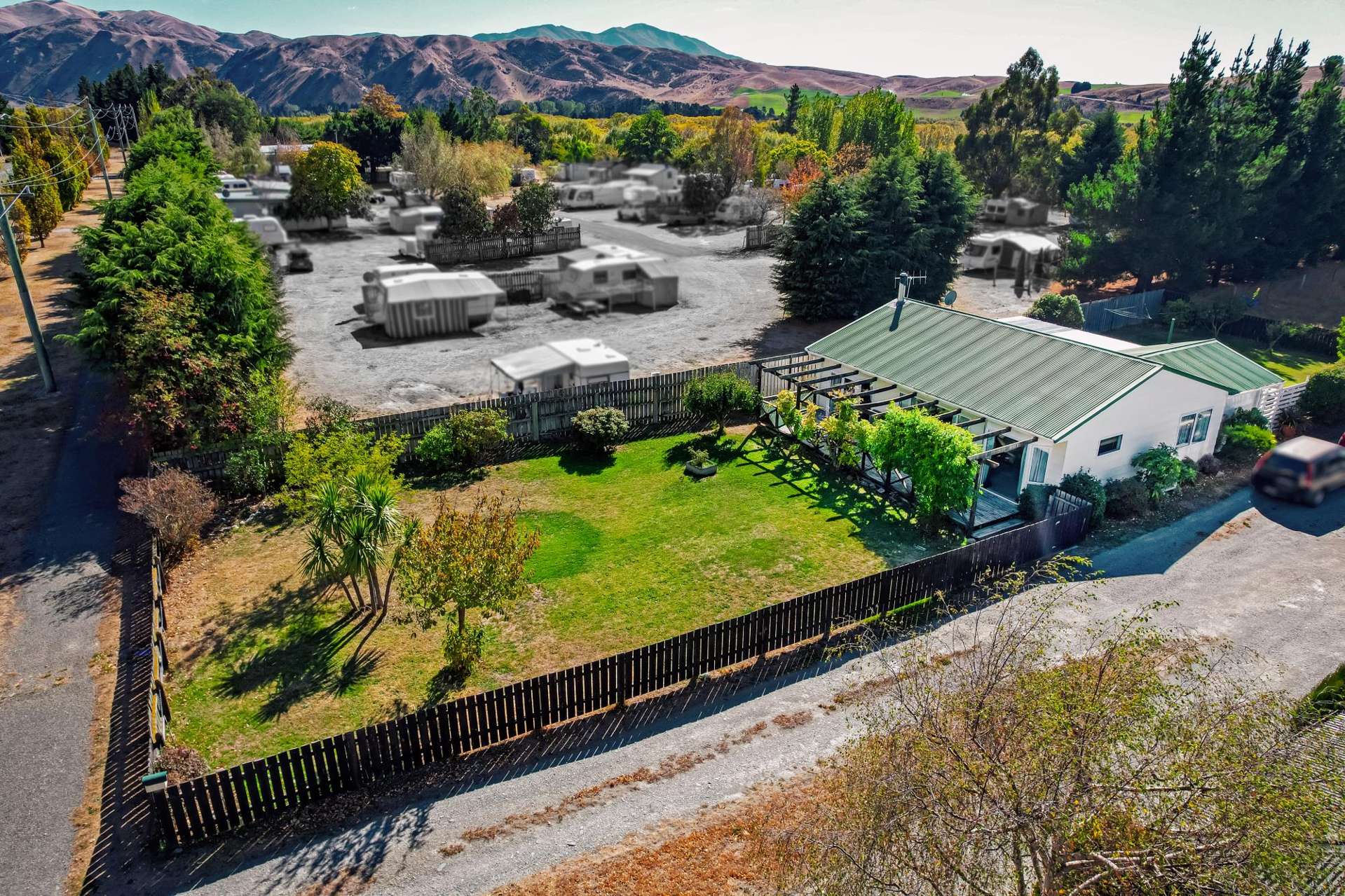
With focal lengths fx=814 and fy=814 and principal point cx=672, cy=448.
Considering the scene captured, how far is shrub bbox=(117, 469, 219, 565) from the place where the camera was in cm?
1875

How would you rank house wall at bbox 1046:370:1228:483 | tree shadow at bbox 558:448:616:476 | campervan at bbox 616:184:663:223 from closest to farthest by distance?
house wall at bbox 1046:370:1228:483 < tree shadow at bbox 558:448:616:476 < campervan at bbox 616:184:663:223

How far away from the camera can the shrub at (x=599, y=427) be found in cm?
2478

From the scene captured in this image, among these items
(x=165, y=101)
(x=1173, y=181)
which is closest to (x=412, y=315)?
(x=1173, y=181)

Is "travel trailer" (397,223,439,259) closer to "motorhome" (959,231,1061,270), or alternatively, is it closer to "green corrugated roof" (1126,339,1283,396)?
"motorhome" (959,231,1061,270)

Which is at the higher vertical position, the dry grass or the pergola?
the pergola

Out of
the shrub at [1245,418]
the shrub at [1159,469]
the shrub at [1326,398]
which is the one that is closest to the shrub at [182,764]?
the shrub at [1159,469]

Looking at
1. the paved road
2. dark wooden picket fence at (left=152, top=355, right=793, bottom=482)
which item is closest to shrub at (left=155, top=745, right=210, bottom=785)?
the paved road

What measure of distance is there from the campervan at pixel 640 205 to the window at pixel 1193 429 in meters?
49.5

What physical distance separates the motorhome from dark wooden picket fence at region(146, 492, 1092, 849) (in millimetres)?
34300

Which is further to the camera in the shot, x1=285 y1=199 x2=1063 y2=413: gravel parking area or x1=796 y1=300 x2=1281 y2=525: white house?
x1=285 y1=199 x2=1063 y2=413: gravel parking area

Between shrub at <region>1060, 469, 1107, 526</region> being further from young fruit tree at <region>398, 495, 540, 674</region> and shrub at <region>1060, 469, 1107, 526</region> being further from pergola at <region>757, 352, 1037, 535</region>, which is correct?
young fruit tree at <region>398, 495, 540, 674</region>

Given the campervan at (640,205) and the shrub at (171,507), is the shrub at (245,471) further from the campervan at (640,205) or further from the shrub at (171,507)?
the campervan at (640,205)

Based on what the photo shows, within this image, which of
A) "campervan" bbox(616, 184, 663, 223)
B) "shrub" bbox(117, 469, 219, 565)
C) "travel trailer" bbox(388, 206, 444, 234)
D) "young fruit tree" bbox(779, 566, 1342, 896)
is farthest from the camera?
"campervan" bbox(616, 184, 663, 223)

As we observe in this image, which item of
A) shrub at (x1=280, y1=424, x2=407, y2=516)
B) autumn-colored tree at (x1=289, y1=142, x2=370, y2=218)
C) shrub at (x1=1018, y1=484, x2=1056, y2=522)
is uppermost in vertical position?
autumn-colored tree at (x1=289, y1=142, x2=370, y2=218)
